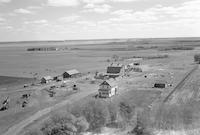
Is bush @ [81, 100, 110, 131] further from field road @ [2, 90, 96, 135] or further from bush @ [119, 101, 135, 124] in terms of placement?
field road @ [2, 90, 96, 135]

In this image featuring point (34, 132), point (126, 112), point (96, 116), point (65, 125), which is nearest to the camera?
point (65, 125)

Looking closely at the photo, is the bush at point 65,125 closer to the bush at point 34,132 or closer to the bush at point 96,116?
the bush at point 34,132

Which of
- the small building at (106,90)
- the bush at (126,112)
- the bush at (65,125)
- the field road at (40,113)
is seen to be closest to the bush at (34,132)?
the bush at (65,125)

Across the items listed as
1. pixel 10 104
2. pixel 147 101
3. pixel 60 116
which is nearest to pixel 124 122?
pixel 60 116

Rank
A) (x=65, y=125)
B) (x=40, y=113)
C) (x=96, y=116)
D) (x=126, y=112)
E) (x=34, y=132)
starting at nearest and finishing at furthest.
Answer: (x=65, y=125) → (x=34, y=132) → (x=96, y=116) → (x=126, y=112) → (x=40, y=113)

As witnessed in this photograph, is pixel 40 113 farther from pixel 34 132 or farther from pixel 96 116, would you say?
pixel 96 116

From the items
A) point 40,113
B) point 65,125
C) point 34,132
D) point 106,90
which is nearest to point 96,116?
point 65,125

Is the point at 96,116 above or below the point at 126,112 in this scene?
above

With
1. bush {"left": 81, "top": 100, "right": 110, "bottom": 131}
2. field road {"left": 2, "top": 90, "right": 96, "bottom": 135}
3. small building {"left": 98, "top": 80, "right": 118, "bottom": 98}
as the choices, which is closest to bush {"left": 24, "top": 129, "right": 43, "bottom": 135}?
field road {"left": 2, "top": 90, "right": 96, "bottom": 135}

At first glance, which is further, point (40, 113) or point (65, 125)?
point (40, 113)

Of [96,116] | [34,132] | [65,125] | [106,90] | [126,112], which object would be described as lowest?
[34,132]

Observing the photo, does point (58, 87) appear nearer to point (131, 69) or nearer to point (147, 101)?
point (147, 101)

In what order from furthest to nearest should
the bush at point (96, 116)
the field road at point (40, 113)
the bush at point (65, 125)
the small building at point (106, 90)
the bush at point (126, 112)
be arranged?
1. the small building at point (106, 90)
2. the bush at point (126, 112)
3. the field road at point (40, 113)
4. the bush at point (96, 116)
5. the bush at point (65, 125)
